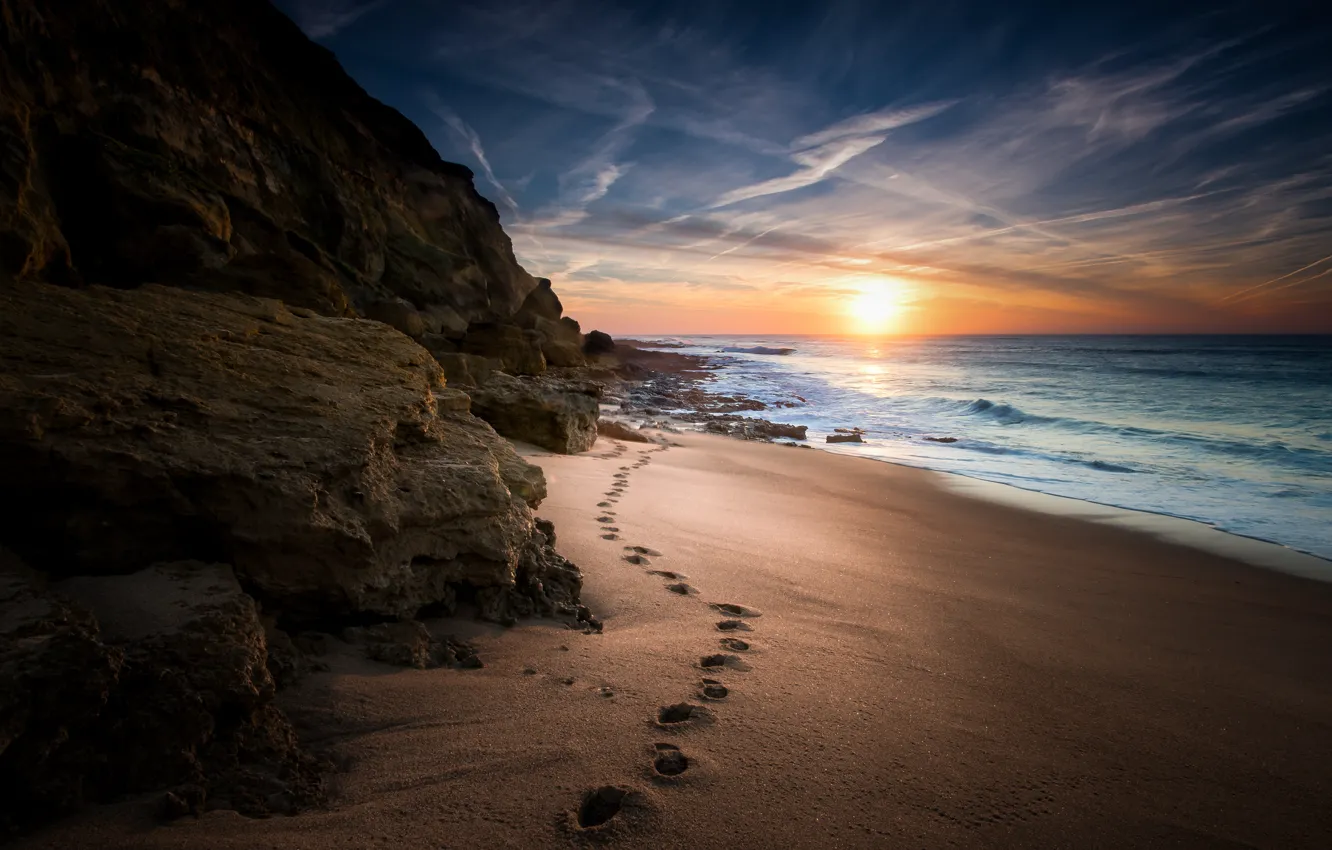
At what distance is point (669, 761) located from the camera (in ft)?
6.31

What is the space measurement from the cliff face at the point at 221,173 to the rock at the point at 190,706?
201cm

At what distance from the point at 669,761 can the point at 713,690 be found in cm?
50

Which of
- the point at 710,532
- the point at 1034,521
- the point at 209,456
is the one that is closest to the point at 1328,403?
the point at 1034,521

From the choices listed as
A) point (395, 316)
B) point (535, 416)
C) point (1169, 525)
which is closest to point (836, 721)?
point (535, 416)

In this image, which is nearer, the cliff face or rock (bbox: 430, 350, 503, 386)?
the cliff face

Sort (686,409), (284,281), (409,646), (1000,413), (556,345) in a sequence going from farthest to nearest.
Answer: (556,345) → (1000,413) → (686,409) → (284,281) → (409,646)

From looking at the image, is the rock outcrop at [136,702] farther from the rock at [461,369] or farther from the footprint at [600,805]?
the rock at [461,369]

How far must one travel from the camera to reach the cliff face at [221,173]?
4.00m

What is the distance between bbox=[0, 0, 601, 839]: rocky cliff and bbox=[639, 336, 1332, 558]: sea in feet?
27.6

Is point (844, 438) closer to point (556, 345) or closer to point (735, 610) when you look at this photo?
point (735, 610)

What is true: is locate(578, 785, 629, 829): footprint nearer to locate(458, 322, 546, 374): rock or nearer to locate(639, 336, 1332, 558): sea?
locate(639, 336, 1332, 558): sea

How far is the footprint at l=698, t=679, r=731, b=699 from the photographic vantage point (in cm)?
235

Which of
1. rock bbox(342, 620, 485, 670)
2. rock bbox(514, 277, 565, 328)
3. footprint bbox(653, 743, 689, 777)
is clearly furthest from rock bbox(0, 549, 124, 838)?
rock bbox(514, 277, 565, 328)

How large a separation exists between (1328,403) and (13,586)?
1243 inches
